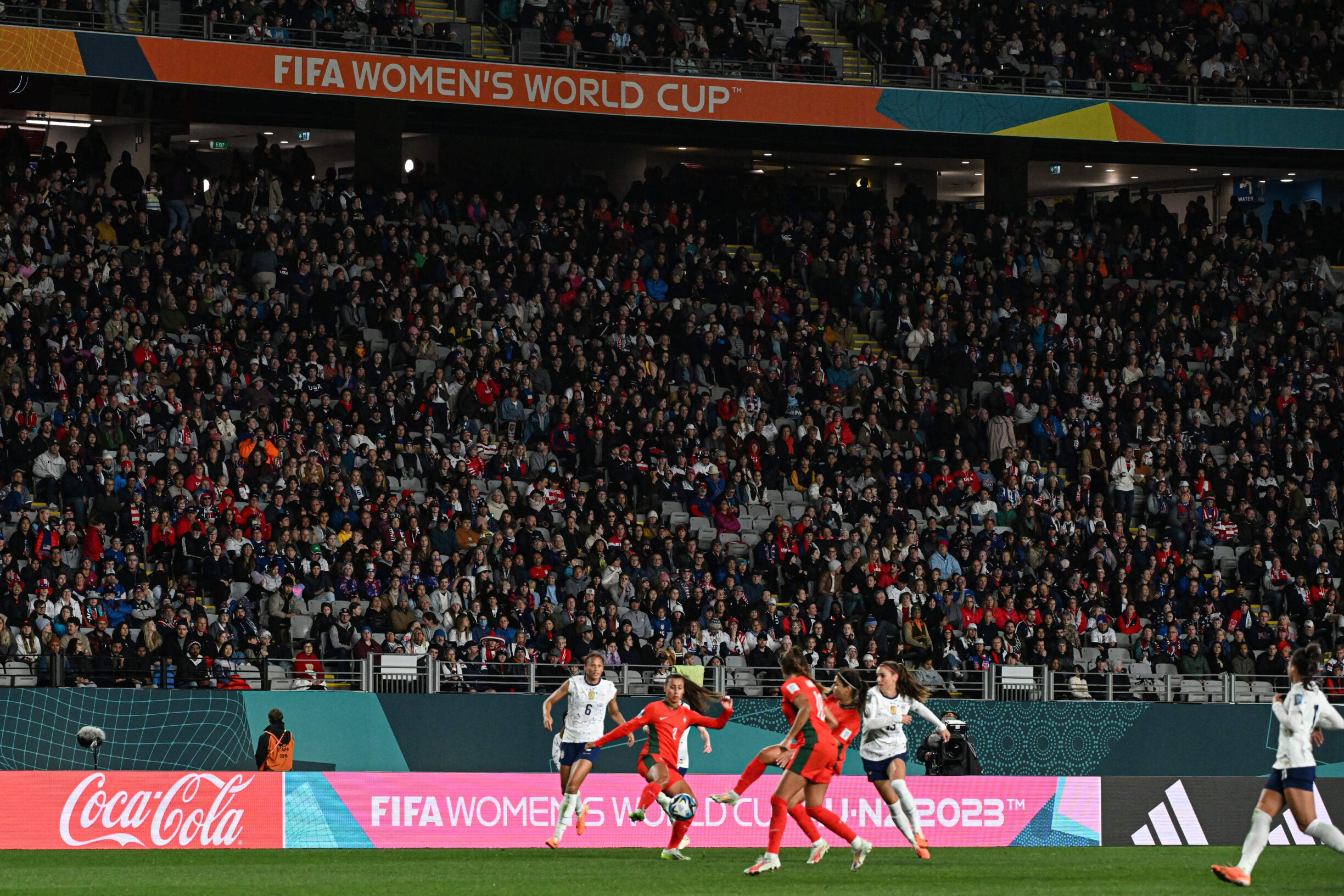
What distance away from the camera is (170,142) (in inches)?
1475

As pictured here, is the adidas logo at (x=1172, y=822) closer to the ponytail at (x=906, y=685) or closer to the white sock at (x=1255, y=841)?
the ponytail at (x=906, y=685)

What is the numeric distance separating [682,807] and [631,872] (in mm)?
959

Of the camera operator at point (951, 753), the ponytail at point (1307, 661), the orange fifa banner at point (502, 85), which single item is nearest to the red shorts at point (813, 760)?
the ponytail at point (1307, 661)

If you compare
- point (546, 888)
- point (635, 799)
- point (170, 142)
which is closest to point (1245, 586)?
point (635, 799)

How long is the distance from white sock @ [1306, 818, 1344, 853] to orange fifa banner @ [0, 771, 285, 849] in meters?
9.65

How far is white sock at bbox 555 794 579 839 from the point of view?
17391 millimetres

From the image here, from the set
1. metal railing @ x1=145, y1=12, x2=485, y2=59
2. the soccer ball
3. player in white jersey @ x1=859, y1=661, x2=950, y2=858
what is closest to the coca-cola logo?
the soccer ball

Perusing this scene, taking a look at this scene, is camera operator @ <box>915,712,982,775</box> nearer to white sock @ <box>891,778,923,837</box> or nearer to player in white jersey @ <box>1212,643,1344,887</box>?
white sock @ <box>891,778,923,837</box>

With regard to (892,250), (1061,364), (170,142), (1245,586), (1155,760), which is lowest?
(1155,760)

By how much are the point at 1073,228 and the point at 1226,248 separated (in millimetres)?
3192

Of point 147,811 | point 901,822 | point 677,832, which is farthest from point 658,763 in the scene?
point 147,811

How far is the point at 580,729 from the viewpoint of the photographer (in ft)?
58.1

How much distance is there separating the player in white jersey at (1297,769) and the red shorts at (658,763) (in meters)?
5.30

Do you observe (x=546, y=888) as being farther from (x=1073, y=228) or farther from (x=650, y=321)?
(x=1073, y=228)
